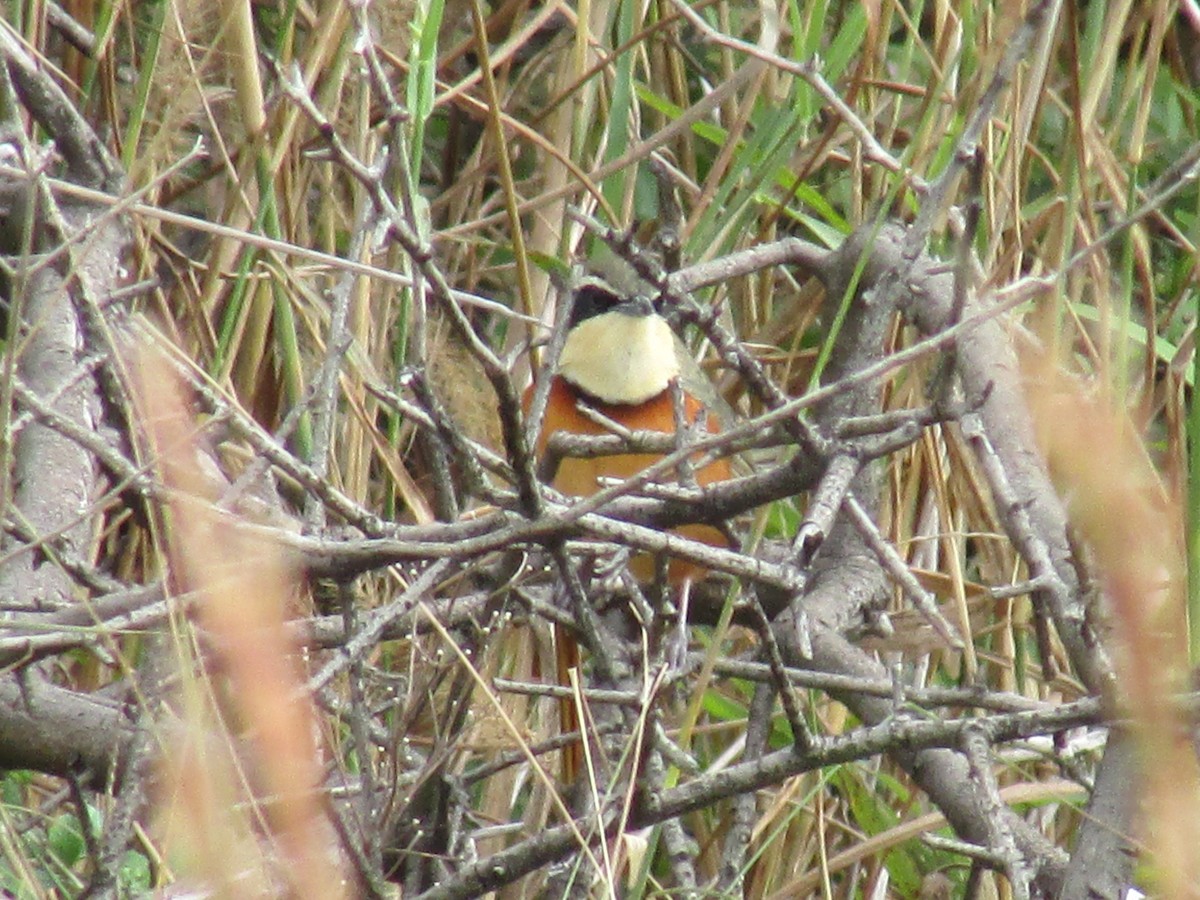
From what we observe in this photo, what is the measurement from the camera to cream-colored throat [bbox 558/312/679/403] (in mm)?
2457

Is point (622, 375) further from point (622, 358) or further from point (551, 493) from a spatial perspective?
point (551, 493)

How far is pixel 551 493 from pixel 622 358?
4.00 ft

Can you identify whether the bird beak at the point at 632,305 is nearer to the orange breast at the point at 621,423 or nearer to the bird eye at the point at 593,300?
the bird eye at the point at 593,300

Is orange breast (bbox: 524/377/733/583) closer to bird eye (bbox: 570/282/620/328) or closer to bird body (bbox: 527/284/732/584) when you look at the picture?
bird body (bbox: 527/284/732/584)

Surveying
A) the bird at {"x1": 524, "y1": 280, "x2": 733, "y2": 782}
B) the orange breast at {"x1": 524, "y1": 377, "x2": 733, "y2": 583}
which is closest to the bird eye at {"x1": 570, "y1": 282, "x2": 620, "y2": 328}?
the bird at {"x1": 524, "y1": 280, "x2": 733, "y2": 782}

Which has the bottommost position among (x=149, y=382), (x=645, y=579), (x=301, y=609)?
(x=645, y=579)

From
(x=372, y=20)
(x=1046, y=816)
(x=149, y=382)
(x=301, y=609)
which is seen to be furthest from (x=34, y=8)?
(x=1046, y=816)

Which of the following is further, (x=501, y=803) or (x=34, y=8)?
(x=501, y=803)

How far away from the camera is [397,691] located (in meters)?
1.58

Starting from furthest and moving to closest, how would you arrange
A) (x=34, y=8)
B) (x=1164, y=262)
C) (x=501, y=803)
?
(x=1164, y=262), (x=501, y=803), (x=34, y=8)

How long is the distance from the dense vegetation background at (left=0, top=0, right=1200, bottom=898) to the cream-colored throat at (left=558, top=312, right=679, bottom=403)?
0.09m

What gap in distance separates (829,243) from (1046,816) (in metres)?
0.89

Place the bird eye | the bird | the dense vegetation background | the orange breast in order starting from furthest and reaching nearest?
the bird eye
the bird
the orange breast
the dense vegetation background

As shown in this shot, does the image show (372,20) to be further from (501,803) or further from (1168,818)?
(1168,818)
